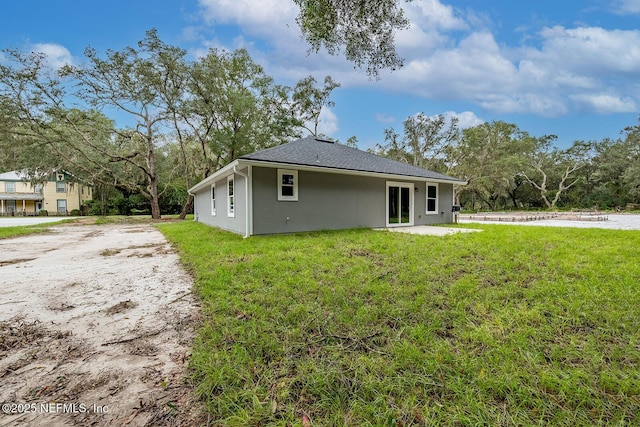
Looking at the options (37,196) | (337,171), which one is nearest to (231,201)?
(337,171)

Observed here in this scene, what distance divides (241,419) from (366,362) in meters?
0.91

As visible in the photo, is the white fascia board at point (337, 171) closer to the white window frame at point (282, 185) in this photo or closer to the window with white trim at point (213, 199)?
the white window frame at point (282, 185)

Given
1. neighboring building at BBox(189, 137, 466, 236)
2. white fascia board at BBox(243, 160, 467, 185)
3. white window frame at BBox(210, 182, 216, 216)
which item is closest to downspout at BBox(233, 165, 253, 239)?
neighboring building at BBox(189, 137, 466, 236)

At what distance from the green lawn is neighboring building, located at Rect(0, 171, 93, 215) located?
3409 cm

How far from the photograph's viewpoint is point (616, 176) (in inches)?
1084

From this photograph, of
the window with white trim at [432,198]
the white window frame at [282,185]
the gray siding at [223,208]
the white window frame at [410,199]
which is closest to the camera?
the white window frame at [282,185]

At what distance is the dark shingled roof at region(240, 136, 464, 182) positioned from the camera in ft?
27.7

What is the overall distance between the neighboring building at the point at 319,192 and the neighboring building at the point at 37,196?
27.7 meters

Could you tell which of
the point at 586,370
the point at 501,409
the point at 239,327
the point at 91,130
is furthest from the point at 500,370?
the point at 91,130

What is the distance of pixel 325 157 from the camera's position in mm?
9875

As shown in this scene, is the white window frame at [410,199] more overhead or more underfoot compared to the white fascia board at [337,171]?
more underfoot

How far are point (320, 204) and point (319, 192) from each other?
15.4 inches

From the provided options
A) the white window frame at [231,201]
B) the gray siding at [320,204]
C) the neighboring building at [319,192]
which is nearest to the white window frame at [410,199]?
the neighboring building at [319,192]

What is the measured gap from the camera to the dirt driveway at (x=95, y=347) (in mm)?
1631
